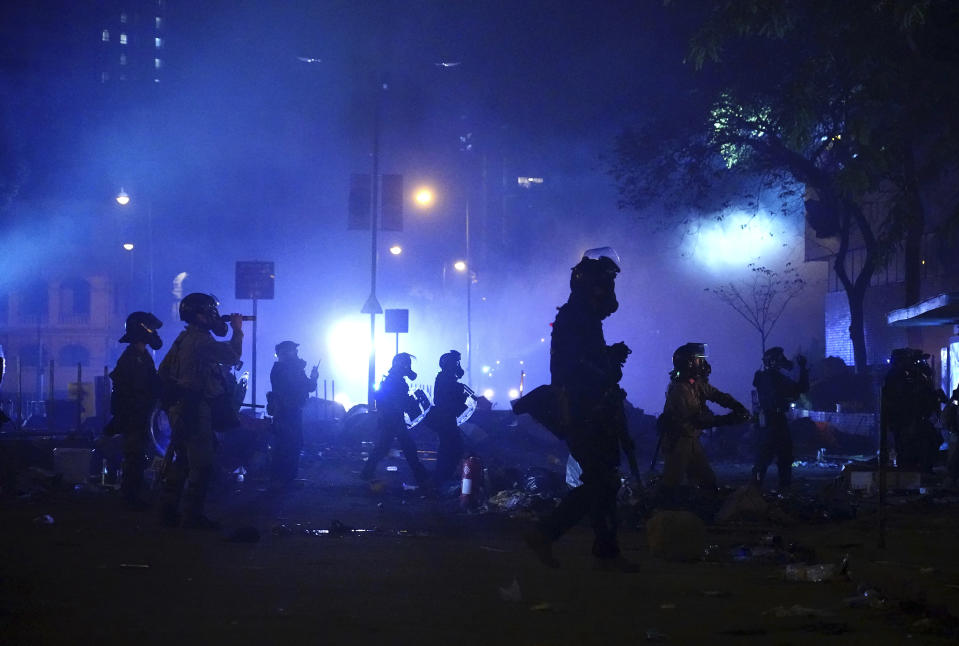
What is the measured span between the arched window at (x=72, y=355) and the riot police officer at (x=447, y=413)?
195ft

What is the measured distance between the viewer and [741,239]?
170 ft

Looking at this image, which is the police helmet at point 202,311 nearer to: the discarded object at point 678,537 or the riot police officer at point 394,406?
the discarded object at point 678,537

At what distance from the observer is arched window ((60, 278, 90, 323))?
233ft

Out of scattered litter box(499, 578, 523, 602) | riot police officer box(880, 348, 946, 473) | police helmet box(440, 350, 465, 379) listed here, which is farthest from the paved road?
police helmet box(440, 350, 465, 379)

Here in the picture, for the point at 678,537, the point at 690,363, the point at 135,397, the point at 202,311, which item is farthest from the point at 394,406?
the point at 678,537

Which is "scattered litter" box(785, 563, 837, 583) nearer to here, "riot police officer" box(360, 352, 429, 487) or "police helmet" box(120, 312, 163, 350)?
"police helmet" box(120, 312, 163, 350)

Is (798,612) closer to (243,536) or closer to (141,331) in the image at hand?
(243,536)

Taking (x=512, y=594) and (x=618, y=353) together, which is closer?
(x=512, y=594)

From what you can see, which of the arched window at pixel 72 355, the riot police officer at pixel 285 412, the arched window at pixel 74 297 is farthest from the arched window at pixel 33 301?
the riot police officer at pixel 285 412

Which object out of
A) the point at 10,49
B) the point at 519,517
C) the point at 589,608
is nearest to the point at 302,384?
the point at 519,517

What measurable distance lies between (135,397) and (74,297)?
6292 centimetres

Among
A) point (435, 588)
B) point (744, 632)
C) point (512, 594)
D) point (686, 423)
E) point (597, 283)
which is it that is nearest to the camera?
point (744, 632)

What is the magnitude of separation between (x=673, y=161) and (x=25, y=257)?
44120mm

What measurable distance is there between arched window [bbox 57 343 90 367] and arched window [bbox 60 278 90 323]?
174 centimetres
